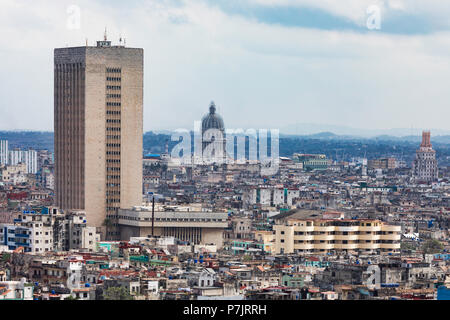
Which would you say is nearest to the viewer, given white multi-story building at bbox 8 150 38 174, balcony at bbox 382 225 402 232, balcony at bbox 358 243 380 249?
balcony at bbox 358 243 380 249

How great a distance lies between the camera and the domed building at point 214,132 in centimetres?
3506

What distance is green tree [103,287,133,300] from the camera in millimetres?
14023

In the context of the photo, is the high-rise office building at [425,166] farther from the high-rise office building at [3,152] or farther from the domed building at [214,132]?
the high-rise office building at [3,152]

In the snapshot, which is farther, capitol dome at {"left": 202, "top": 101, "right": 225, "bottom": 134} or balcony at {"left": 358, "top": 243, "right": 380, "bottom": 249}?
capitol dome at {"left": 202, "top": 101, "right": 225, "bottom": 134}

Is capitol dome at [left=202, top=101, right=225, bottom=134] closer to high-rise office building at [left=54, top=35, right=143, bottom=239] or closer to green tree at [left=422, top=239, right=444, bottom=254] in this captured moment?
high-rise office building at [left=54, top=35, right=143, bottom=239]

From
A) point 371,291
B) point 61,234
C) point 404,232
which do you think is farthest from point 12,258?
point 404,232

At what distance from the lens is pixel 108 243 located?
23047 millimetres

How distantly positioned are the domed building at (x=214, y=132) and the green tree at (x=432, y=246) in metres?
5.54

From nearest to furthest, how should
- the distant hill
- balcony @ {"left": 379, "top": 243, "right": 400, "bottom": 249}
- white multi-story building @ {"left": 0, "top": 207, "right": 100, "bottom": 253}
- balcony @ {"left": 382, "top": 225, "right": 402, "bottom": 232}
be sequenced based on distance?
1. white multi-story building @ {"left": 0, "top": 207, "right": 100, "bottom": 253}
2. balcony @ {"left": 379, "top": 243, "right": 400, "bottom": 249}
3. balcony @ {"left": 382, "top": 225, "right": 402, "bottom": 232}
4. the distant hill

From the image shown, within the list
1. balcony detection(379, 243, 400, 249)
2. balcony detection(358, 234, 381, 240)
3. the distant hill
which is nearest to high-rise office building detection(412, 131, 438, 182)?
the distant hill

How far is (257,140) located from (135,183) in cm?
860

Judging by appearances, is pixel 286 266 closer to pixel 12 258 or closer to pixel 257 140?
pixel 12 258

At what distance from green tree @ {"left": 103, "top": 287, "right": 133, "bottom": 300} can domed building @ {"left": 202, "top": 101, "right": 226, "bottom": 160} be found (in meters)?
13.4

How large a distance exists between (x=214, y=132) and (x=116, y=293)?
30.2 meters
